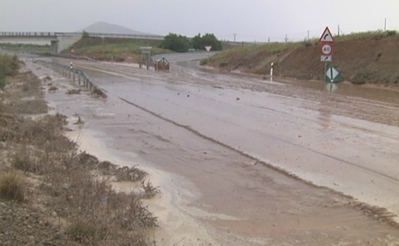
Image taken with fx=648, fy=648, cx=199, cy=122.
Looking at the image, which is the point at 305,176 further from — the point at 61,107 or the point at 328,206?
the point at 61,107

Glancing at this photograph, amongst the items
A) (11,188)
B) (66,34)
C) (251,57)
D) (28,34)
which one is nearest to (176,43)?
(66,34)

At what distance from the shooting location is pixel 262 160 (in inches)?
547

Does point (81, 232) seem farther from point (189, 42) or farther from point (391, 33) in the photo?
point (189, 42)

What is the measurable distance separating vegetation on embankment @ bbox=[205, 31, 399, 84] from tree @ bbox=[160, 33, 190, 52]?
233 feet

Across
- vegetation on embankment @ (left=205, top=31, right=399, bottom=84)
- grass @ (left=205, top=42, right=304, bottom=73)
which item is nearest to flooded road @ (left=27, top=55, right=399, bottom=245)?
vegetation on embankment @ (left=205, top=31, right=399, bottom=84)

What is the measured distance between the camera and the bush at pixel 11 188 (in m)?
8.95

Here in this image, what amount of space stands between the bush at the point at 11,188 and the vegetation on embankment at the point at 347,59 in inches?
1134

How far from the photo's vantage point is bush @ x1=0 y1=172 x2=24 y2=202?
8945mm

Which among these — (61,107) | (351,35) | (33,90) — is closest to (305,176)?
(61,107)

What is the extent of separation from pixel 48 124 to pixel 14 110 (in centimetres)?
480

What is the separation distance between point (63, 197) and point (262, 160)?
5.47 m

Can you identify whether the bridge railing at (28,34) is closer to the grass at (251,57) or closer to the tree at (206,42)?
the tree at (206,42)

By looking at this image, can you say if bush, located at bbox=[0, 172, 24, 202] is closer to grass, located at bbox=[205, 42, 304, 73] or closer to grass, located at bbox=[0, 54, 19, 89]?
grass, located at bbox=[0, 54, 19, 89]

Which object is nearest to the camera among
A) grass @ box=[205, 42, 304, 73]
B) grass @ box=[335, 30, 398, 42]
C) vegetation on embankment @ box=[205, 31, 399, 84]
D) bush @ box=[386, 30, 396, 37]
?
vegetation on embankment @ box=[205, 31, 399, 84]
